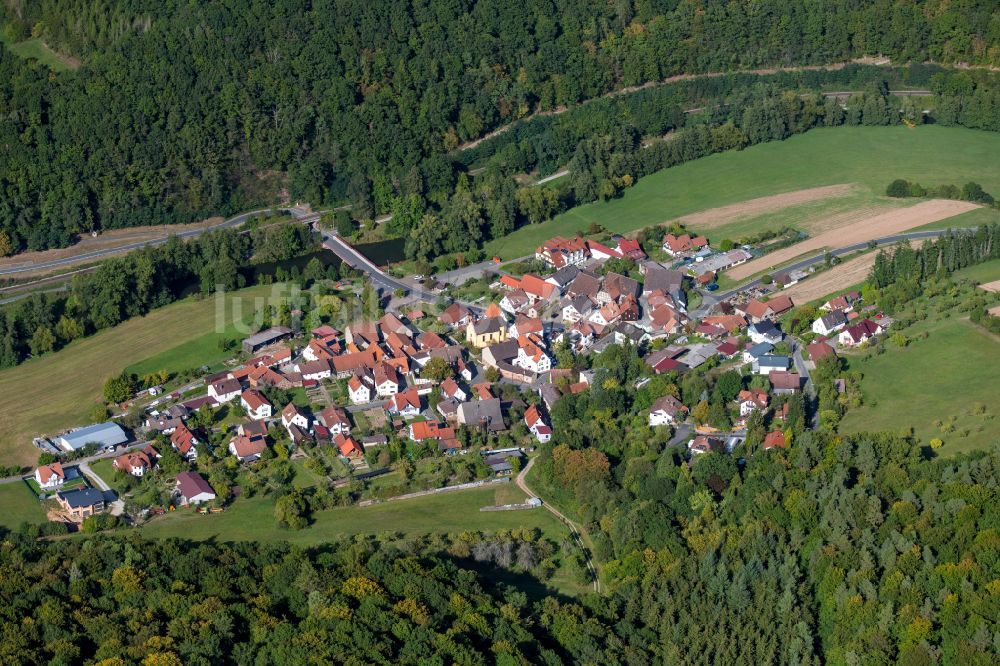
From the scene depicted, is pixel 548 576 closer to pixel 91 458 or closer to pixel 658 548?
pixel 658 548

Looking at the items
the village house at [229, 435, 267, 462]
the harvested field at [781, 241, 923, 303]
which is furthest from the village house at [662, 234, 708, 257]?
the village house at [229, 435, 267, 462]

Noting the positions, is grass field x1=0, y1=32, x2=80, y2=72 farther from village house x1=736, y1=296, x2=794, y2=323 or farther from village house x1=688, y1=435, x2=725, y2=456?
village house x1=688, y1=435, x2=725, y2=456

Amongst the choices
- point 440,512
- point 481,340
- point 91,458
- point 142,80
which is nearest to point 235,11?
point 142,80

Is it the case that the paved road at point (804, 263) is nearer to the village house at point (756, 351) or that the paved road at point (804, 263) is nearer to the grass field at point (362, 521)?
the village house at point (756, 351)

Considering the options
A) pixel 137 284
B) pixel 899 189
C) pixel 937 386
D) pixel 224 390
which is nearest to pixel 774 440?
pixel 937 386

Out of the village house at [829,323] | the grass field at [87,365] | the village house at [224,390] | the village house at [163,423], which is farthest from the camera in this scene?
the village house at [829,323]

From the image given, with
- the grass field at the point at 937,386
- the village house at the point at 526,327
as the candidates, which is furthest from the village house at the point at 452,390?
the grass field at the point at 937,386
